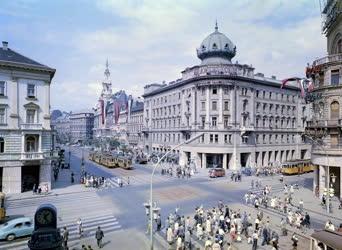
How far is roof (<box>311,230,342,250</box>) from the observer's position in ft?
50.3

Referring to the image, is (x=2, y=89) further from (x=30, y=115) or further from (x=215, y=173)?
(x=215, y=173)

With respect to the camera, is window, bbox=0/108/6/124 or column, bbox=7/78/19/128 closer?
window, bbox=0/108/6/124

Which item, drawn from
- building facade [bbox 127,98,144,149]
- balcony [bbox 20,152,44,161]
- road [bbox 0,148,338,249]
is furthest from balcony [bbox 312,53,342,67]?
building facade [bbox 127,98,144,149]

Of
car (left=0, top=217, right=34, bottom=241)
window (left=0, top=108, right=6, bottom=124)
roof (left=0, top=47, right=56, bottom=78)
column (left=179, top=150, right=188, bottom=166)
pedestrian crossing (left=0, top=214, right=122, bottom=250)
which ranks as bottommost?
pedestrian crossing (left=0, top=214, right=122, bottom=250)

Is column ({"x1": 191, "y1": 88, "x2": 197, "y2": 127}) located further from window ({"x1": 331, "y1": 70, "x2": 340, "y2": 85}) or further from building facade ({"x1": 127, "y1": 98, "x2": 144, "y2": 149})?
building facade ({"x1": 127, "y1": 98, "x2": 144, "y2": 149})

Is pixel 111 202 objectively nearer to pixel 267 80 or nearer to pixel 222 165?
pixel 222 165

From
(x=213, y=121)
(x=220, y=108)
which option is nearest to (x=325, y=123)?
(x=220, y=108)

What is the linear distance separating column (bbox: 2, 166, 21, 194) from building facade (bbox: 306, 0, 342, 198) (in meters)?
34.6

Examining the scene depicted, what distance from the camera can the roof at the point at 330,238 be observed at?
50.3ft

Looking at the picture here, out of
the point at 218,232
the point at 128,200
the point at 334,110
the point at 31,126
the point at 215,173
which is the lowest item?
the point at 128,200

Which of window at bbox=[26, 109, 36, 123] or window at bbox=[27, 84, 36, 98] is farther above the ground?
window at bbox=[27, 84, 36, 98]

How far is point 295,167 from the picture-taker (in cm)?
5634

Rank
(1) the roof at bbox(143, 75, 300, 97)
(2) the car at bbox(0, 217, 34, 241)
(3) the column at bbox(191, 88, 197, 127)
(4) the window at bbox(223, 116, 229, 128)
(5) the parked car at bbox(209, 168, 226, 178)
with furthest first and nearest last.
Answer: (3) the column at bbox(191, 88, 197, 127)
(1) the roof at bbox(143, 75, 300, 97)
(4) the window at bbox(223, 116, 229, 128)
(5) the parked car at bbox(209, 168, 226, 178)
(2) the car at bbox(0, 217, 34, 241)

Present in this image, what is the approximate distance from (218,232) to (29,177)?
87.4 feet
